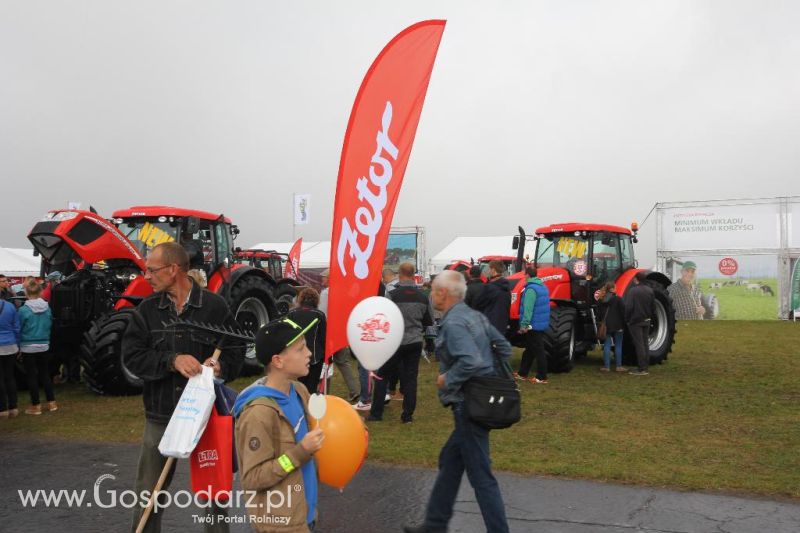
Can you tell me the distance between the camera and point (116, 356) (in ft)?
27.8

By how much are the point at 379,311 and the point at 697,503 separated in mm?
2616

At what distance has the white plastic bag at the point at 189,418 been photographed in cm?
296

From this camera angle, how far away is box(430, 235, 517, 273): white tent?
30.5 metres

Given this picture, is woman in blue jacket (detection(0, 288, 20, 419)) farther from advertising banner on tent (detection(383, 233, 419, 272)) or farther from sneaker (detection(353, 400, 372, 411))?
advertising banner on tent (detection(383, 233, 419, 272))

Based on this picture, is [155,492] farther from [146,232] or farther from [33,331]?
Result: [146,232]

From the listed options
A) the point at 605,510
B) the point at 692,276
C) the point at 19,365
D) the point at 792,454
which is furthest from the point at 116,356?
the point at 692,276

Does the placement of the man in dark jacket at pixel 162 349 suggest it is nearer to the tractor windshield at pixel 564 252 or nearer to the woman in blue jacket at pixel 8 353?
the woman in blue jacket at pixel 8 353

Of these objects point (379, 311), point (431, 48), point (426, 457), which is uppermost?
point (431, 48)

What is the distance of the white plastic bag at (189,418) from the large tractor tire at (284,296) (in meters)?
9.05

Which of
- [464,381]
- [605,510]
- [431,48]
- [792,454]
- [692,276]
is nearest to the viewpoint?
[464,381]

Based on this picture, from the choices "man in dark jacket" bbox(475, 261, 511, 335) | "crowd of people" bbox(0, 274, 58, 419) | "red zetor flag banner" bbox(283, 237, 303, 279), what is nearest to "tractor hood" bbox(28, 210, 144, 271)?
"crowd of people" bbox(0, 274, 58, 419)

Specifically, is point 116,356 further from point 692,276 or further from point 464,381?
point 692,276

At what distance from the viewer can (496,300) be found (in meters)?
9.01

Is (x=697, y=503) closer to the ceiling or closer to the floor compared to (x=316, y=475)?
closer to the floor
